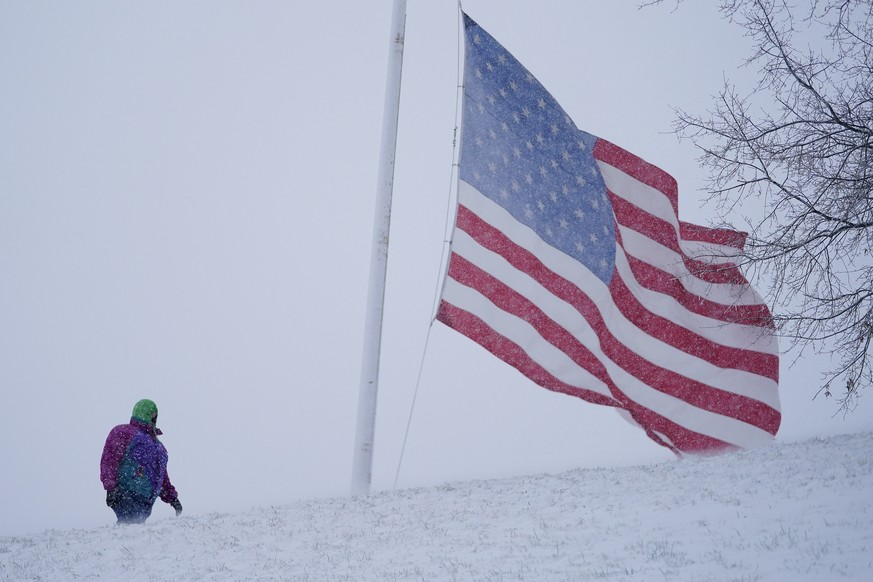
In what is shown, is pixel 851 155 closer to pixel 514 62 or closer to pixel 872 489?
pixel 872 489

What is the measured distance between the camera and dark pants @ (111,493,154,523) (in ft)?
23.5

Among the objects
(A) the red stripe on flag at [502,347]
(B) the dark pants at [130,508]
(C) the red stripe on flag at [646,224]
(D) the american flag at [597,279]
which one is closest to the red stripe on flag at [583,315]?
(D) the american flag at [597,279]

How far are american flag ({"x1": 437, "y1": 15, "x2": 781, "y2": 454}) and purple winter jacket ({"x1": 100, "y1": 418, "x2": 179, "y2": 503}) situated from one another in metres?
3.44

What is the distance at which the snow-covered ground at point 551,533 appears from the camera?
4.03m

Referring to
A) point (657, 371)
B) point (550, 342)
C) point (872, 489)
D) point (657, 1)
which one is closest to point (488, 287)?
point (550, 342)

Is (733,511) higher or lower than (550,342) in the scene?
lower

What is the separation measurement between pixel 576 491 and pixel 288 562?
2438 mm

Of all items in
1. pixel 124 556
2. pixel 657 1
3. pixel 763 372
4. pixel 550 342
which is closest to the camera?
pixel 124 556

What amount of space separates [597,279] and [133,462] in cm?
496

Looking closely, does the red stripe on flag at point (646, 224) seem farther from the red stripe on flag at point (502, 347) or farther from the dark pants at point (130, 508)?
the dark pants at point (130, 508)

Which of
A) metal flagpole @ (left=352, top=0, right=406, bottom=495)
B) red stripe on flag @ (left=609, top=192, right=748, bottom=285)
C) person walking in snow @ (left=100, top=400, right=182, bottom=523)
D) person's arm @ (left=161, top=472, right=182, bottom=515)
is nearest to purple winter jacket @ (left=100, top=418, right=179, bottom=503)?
person walking in snow @ (left=100, top=400, right=182, bottom=523)

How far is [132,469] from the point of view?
7.11 meters

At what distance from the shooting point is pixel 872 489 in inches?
187

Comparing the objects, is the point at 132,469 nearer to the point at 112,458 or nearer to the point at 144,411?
the point at 112,458
